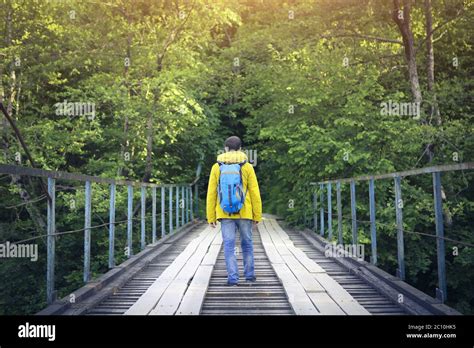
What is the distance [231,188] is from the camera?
19.6 ft

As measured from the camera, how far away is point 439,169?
462cm

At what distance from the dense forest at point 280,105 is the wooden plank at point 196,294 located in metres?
6.66

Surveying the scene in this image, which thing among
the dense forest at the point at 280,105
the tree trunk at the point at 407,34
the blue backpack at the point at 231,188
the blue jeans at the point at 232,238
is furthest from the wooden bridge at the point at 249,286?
the tree trunk at the point at 407,34

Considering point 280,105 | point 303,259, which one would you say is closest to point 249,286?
point 303,259

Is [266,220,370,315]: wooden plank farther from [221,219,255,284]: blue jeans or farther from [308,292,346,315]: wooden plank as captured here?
[221,219,255,284]: blue jeans

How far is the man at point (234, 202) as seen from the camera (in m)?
5.99

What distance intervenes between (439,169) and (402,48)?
13724 mm

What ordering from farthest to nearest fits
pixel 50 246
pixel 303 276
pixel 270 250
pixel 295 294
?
1. pixel 270 250
2. pixel 303 276
3. pixel 295 294
4. pixel 50 246

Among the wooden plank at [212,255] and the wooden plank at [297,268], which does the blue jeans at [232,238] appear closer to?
the wooden plank at [297,268]

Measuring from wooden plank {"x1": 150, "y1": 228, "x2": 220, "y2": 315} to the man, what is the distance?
0.57m

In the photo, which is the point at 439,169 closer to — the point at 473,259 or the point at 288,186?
the point at 473,259

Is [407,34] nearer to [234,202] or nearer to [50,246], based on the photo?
[234,202]

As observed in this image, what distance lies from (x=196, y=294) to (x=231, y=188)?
115 cm

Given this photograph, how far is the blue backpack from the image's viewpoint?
19.5 feet
